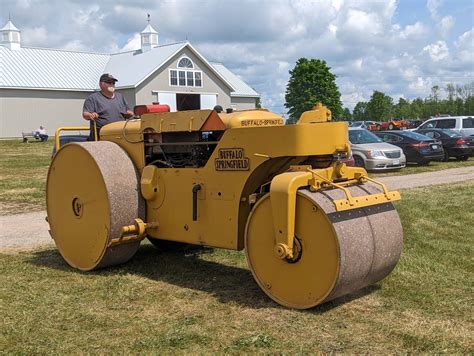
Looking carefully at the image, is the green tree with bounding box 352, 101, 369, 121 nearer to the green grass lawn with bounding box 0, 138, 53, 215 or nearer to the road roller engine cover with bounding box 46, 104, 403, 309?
the green grass lawn with bounding box 0, 138, 53, 215

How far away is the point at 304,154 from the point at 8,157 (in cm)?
2517

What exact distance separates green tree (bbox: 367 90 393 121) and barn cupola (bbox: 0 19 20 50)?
160 feet

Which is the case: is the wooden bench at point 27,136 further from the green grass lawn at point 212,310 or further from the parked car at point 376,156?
the green grass lawn at point 212,310

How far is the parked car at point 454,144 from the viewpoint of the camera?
22806 millimetres

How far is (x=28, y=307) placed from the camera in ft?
17.9

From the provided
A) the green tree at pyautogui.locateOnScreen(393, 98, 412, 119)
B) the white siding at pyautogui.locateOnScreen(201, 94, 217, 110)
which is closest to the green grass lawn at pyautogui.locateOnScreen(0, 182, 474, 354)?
the white siding at pyautogui.locateOnScreen(201, 94, 217, 110)

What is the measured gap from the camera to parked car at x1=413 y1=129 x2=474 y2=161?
22.8 meters

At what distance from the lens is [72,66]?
47.0 metres

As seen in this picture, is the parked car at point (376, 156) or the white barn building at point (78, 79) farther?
the white barn building at point (78, 79)

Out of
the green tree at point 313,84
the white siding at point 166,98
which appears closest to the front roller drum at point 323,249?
the white siding at point 166,98

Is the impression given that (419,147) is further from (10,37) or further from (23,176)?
(10,37)

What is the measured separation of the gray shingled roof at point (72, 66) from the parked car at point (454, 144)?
24.7 metres

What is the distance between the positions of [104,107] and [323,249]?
149 inches

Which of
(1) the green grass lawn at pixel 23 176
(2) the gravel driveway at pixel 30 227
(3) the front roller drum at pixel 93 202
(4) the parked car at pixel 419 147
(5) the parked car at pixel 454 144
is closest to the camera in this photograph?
(3) the front roller drum at pixel 93 202
